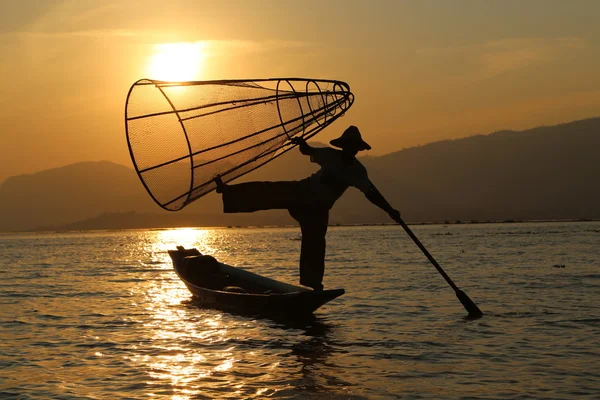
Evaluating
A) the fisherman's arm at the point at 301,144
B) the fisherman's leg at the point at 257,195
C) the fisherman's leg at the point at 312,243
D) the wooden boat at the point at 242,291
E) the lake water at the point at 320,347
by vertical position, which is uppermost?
the fisherman's arm at the point at 301,144

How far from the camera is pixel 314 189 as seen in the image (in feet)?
48.8


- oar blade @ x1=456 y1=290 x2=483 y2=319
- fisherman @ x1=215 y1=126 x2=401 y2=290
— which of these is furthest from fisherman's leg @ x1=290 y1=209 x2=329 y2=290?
oar blade @ x1=456 y1=290 x2=483 y2=319

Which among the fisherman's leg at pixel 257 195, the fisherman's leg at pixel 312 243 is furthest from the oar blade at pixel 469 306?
the fisherman's leg at pixel 257 195

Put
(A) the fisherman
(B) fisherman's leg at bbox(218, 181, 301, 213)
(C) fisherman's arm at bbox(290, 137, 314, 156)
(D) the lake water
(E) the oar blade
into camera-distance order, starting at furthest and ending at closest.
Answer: (E) the oar blade < (C) fisherman's arm at bbox(290, 137, 314, 156) < (A) the fisherman < (B) fisherman's leg at bbox(218, 181, 301, 213) < (D) the lake water

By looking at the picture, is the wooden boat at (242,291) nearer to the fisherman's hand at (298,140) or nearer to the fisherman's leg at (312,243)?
the fisherman's leg at (312,243)

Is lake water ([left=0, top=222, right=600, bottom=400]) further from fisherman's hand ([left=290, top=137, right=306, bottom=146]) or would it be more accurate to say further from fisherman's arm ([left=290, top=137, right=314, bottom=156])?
fisherman's hand ([left=290, top=137, right=306, bottom=146])

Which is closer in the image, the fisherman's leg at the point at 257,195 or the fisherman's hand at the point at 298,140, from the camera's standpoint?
the fisherman's leg at the point at 257,195

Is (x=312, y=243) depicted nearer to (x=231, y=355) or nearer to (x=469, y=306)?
(x=231, y=355)

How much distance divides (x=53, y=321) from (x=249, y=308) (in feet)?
17.8

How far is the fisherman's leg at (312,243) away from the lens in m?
15.2

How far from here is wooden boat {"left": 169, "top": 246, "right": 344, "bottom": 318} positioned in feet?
56.2

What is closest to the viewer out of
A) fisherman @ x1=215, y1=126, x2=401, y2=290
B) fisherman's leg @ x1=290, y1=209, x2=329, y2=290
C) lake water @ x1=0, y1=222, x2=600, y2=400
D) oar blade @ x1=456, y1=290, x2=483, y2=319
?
lake water @ x1=0, y1=222, x2=600, y2=400

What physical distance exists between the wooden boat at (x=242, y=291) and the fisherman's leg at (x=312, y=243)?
65 centimetres

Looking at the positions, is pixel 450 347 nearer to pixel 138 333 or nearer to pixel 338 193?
pixel 338 193
